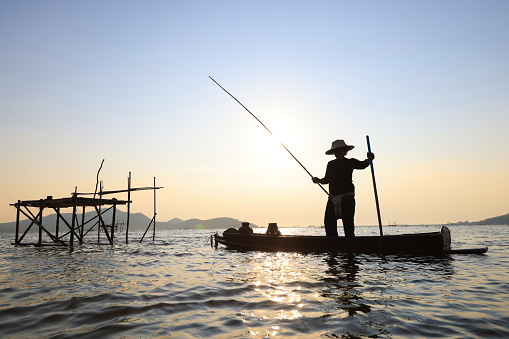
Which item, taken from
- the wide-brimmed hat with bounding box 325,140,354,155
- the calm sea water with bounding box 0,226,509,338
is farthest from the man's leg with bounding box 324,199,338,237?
the calm sea water with bounding box 0,226,509,338

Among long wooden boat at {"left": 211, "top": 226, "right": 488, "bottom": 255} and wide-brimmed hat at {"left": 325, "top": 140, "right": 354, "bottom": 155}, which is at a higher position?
wide-brimmed hat at {"left": 325, "top": 140, "right": 354, "bottom": 155}

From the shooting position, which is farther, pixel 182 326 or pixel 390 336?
pixel 182 326

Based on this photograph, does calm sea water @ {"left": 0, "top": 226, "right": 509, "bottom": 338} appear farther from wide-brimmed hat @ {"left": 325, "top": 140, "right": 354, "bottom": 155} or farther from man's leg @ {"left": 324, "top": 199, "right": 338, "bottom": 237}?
wide-brimmed hat @ {"left": 325, "top": 140, "right": 354, "bottom": 155}

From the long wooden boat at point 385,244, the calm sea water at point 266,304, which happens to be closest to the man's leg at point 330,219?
the long wooden boat at point 385,244

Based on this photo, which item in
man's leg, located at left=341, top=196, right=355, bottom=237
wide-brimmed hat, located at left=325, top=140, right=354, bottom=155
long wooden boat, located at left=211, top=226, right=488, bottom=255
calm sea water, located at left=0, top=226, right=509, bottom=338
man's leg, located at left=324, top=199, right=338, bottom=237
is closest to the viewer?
calm sea water, located at left=0, top=226, right=509, bottom=338

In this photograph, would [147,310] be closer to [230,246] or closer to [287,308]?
[287,308]

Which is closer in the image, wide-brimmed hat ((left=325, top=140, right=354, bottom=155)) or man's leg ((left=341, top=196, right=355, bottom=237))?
man's leg ((left=341, top=196, right=355, bottom=237))

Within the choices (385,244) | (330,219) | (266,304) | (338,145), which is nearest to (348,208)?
(330,219)

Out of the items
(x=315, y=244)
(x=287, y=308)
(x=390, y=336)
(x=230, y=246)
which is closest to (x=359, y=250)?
(x=315, y=244)

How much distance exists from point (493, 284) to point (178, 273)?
744cm

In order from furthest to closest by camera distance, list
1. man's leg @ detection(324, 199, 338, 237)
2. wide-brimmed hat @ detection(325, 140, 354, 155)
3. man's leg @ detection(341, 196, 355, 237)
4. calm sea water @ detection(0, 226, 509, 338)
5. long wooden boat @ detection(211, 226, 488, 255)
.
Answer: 1. man's leg @ detection(324, 199, 338, 237)
2. wide-brimmed hat @ detection(325, 140, 354, 155)
3. man's leg @ detection(341, 196, 355, 237)
4. long wooden boat @ detection(211, 226, 488, 255)
5. calm sea water @ detection(0, 226, 509, 338)

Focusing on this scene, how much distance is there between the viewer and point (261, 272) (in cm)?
811

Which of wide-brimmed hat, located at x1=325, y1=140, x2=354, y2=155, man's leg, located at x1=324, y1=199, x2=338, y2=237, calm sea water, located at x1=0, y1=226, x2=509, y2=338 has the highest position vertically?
wide-brimmed hat, located at x1=325, y1=140, x2=354, y2=155

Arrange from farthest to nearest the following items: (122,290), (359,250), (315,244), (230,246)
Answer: (230,246) → (315,244) → (359,250) → (122,290)
